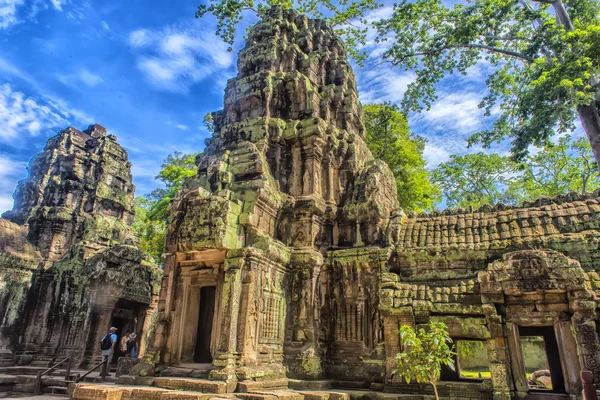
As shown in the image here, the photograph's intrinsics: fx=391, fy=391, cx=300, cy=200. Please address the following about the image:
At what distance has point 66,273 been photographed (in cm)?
1521

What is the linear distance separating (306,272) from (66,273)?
34.5 feet

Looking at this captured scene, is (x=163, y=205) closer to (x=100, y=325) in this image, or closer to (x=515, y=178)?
(x=100, y=325)

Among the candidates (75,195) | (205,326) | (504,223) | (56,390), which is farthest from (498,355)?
(75,195)

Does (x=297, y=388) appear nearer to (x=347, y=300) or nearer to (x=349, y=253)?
(x=347, y=300)

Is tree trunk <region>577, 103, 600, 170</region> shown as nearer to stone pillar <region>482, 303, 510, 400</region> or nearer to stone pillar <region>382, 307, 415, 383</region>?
stone pillar <region>482, 303, 510, 400</region>

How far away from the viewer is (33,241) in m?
16.8

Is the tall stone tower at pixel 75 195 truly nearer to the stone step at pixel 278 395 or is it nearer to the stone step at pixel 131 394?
the stone step at pixel 131 394

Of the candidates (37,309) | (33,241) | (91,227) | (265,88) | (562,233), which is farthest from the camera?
(91,227)

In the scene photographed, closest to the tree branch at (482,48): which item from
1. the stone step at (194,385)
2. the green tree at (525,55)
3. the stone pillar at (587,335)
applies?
the green tree at (525,55)

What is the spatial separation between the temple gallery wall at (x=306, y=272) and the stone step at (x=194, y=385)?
0.12 metres

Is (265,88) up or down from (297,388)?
up

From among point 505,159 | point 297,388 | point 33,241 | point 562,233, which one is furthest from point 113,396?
point 505,159

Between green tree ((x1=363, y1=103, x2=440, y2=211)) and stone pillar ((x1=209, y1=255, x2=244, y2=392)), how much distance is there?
43.2ft

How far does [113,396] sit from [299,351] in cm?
431
